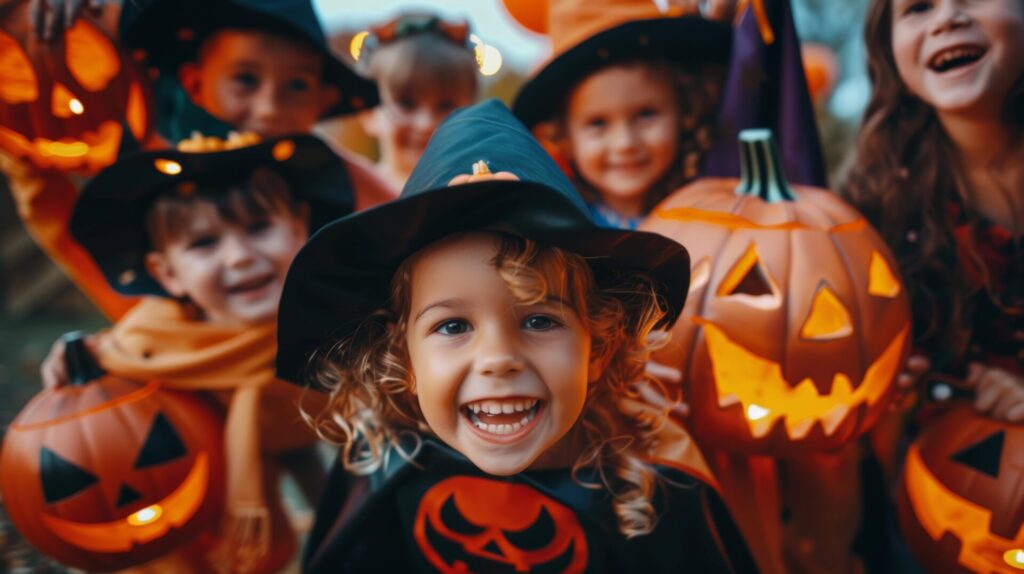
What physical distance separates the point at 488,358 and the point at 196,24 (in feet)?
6.15

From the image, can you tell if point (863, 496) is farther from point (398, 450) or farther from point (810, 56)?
point (810, 56)

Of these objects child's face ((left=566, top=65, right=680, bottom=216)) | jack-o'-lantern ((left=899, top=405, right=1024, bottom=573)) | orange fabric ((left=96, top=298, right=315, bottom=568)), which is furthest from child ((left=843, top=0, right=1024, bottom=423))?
orange fabric ((left=96, top=298, right=315, bottom=568))

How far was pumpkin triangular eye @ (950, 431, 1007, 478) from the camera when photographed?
7.10ft

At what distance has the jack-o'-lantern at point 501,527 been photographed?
199 centimetres

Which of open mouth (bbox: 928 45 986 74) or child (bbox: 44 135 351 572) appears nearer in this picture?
open mouth (bbox: 928 45 986 74)

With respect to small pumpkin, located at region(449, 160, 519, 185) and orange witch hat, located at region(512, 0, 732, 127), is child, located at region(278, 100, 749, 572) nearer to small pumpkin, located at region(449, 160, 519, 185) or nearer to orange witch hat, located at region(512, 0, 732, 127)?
small pumpkin, located at region(449, 160, 519, 185)

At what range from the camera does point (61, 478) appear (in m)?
2.37

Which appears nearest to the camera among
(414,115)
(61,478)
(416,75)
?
(61,478)

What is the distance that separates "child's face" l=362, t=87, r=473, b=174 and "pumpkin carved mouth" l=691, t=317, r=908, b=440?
6.66ft

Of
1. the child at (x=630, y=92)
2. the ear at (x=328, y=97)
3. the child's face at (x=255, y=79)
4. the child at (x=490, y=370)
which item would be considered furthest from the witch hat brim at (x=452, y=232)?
the ear at (x=328, y=97)

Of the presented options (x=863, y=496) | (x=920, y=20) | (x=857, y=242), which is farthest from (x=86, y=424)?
(x=920, y=20)

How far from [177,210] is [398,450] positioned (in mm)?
1173

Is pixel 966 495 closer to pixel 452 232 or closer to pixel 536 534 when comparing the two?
pixel 536 534

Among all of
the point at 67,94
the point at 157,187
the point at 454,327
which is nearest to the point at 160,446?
the point at 157,187
